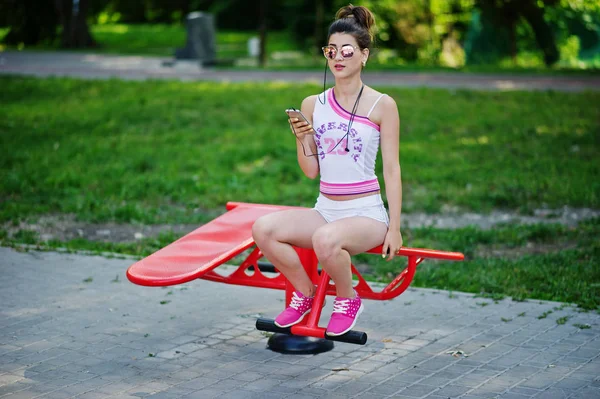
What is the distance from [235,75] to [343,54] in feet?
51.6

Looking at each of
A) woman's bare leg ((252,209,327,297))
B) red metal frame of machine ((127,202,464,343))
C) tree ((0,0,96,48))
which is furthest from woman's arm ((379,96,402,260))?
tree ((0,0,96,48))

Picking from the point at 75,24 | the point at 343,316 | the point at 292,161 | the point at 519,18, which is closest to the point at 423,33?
the point at 519,18

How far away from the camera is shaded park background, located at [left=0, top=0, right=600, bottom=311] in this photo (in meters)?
7.40

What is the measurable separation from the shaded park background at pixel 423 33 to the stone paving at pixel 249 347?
11.7 metres

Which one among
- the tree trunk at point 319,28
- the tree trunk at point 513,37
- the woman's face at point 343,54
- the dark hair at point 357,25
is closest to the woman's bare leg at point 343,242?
the woman's face at point 343,54

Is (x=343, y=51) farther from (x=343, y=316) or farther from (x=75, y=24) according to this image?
(x=75, y=24)

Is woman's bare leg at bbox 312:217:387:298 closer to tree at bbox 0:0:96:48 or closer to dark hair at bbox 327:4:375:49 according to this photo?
dark hair at bbox 327:4:375:49

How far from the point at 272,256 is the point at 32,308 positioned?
1971mm

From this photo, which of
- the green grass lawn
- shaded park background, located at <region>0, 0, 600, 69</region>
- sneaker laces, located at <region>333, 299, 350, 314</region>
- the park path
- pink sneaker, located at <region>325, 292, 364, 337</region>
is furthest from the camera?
shaded park background, located at <region>0, 0, 600, 69</region>

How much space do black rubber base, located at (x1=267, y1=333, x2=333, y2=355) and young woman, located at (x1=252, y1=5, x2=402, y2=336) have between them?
0.27 metres

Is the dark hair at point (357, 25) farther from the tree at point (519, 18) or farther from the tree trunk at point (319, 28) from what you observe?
the tree trunk at point (319, 28)

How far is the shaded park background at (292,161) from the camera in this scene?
24.3 ft

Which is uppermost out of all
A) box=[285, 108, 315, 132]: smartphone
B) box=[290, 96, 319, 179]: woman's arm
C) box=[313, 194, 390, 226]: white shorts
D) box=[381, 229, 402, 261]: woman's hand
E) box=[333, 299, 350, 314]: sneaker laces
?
box=[285, 108, 315, 132]: smartphone

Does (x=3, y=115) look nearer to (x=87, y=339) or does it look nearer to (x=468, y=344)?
(x=87, y=339)
